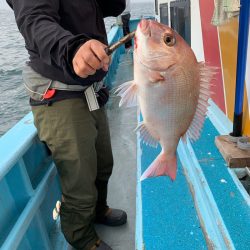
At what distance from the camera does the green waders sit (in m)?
1.79

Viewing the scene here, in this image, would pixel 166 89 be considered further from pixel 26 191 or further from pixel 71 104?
pixel 26 191

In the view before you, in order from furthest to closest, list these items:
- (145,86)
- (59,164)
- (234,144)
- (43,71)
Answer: (234,144) → (59,164) → (43,71) → (145,86)

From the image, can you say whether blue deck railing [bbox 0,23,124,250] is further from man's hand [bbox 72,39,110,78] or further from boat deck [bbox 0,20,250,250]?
man's hand [bbox 72,39,110,78]

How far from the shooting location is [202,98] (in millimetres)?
1184

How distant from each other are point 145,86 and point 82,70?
0.79ft

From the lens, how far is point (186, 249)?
1602 mm

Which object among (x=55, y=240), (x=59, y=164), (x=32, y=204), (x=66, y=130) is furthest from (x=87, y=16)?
(x=55, y=240)

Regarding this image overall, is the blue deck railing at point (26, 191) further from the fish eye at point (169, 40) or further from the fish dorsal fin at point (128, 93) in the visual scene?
the fish eye at point (169, 40)

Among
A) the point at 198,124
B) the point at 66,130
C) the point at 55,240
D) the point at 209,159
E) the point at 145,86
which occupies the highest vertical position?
the point at 145,86

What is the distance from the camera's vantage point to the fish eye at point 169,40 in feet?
3.52

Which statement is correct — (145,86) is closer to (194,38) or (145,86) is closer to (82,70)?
(82,70)

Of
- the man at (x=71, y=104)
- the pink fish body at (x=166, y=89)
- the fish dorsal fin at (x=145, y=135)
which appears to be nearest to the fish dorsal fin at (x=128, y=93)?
the pink fish body at (x=166, y=89)

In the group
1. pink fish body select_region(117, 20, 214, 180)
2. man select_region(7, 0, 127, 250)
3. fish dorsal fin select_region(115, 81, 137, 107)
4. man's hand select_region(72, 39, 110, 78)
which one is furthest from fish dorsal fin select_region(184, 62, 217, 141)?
man select_region(7, 0, 127, 250)

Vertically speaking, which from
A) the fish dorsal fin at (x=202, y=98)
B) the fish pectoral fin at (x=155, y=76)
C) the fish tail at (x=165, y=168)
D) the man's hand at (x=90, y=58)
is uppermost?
the man's hand at (x=90, y=58)
